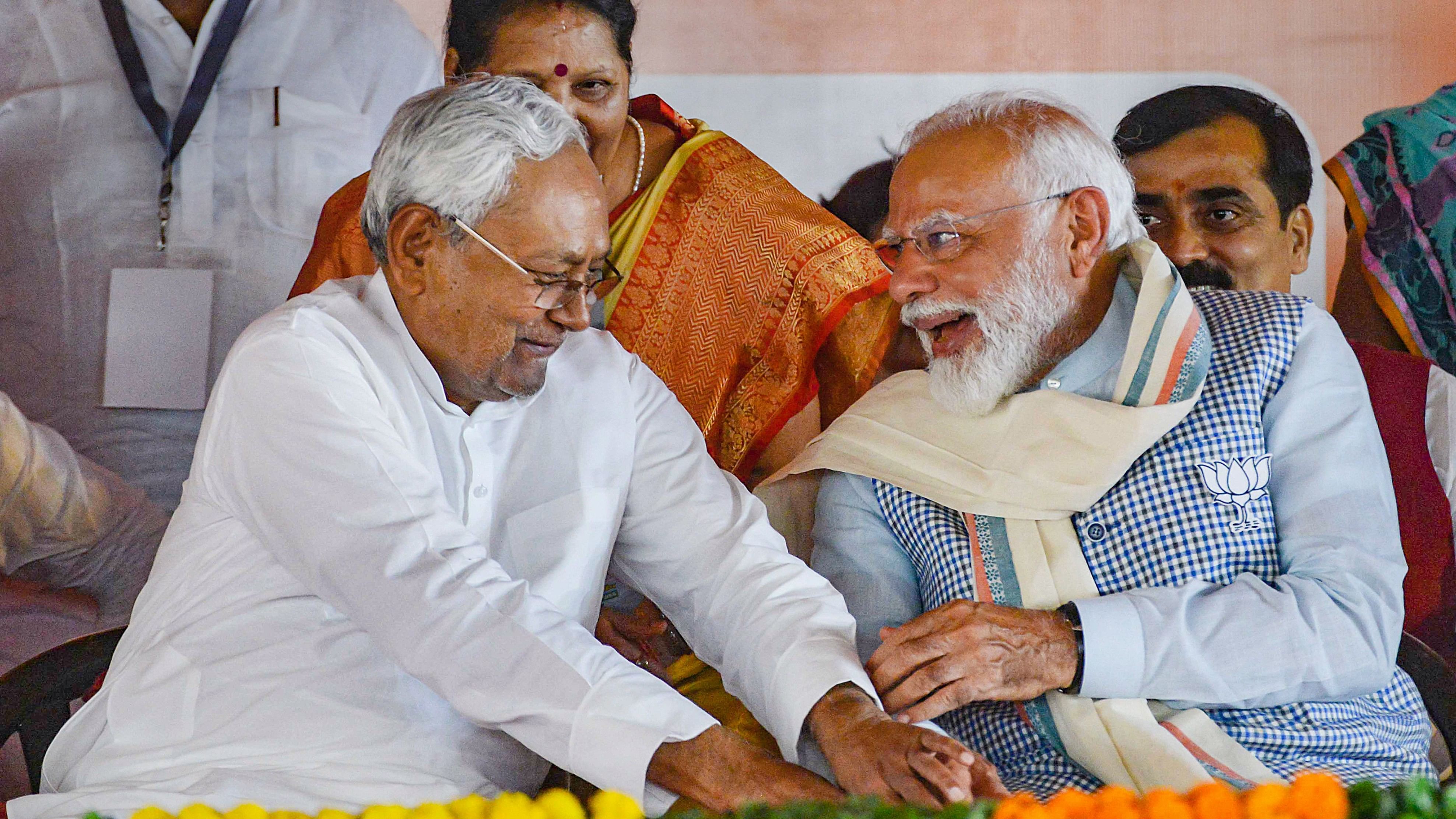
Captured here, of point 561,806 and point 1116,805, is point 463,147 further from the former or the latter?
point 1116,805

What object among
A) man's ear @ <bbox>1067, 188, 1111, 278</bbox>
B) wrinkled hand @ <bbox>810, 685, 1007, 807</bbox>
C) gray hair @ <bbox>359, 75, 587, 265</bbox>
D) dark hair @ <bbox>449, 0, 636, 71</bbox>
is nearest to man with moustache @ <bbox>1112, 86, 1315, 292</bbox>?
man's ear @ <bbox>1067, 188, 1111, 278</bbox>

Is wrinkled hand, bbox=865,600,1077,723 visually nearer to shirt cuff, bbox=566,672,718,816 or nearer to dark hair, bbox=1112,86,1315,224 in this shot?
shirt cuff, bbox=566,672,718,816

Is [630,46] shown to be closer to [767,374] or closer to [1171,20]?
[767,374]

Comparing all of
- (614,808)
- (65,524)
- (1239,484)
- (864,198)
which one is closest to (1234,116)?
(864,198)

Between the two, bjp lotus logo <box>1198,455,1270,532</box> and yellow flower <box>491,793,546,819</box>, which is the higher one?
bjp lotus logo <box>1198,455,1270,532</box>

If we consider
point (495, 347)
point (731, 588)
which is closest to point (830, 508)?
point (731, 588)

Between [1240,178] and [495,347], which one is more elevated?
[1240,178]

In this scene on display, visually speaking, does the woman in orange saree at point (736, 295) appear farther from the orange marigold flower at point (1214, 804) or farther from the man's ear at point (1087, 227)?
the orange marigold flower at point (1214, 804)

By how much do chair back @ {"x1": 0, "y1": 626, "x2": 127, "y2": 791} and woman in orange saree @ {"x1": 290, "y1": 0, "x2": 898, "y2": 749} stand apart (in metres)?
1.03

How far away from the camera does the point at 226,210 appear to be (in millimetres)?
3559

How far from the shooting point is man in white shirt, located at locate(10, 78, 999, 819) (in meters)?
1.83

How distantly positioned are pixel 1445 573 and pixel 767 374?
1.44 meters

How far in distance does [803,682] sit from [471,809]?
28.5 inches

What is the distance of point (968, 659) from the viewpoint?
209cm
